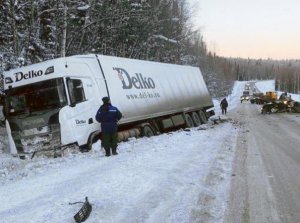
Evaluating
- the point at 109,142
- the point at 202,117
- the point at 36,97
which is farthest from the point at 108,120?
the point at 202,117

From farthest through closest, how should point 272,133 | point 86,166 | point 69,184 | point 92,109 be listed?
point 272,133
point 92,109
point 86,166
point 69,184

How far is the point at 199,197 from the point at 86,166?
13.7ft

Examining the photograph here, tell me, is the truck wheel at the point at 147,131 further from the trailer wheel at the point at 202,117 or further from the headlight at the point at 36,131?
the trailer wheel at the point at 202,117

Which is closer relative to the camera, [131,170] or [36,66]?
[131,170]

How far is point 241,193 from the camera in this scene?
7.47 meters

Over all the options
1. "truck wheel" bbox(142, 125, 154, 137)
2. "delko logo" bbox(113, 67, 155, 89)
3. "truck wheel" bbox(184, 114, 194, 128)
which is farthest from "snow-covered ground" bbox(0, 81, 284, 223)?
"truck wheel" bbox(184, 114, 194, 128)

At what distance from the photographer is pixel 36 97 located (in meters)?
13.6

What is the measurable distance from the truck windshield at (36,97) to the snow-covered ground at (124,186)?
1498 millimetres

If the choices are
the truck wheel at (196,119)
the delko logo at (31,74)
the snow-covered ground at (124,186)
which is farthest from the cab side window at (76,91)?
the truck wheel at (196,119)

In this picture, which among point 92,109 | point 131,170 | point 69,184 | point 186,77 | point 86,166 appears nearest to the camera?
point 69,184

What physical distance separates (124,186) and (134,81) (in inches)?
408

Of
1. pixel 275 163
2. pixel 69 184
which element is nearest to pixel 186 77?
pixel 275 163

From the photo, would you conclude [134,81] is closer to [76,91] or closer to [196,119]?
[76,91]

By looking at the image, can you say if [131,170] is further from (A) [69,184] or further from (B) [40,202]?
(B) [40,202]
